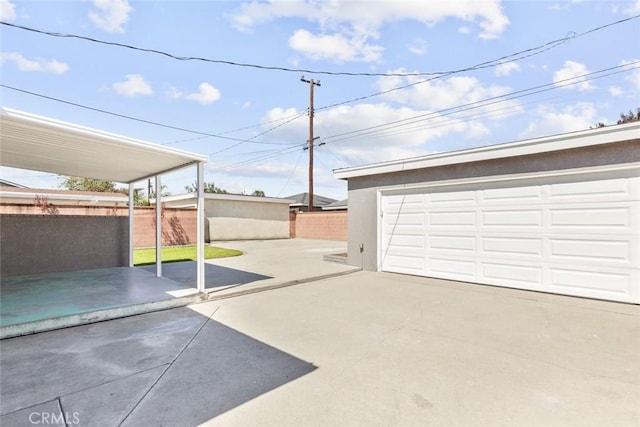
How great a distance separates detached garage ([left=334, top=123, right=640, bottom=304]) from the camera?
5293 millimetres

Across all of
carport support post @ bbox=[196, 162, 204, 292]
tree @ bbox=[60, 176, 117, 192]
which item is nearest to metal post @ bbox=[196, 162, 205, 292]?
carport support post @ bbox=[196, 162, 204, 292]

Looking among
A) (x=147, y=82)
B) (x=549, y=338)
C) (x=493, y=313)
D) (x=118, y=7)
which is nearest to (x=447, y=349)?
(x=549, y=338)

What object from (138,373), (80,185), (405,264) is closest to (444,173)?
(405,264)

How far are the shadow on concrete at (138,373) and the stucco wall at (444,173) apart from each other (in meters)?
5.35

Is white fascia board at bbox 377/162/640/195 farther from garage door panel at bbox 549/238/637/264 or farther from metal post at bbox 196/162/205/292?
metal post at bbox 196/162/205/292

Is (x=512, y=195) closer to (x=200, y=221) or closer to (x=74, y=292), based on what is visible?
(x=200, y=221)

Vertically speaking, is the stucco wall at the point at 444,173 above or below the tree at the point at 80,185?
below

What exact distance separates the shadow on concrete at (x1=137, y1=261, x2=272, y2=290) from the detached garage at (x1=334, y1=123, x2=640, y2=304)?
3440mm

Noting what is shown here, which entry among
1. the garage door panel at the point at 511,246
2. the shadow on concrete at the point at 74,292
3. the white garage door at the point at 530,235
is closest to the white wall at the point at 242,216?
the shadow on concrete at the point at 74,292

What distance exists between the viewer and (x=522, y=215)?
6.25m

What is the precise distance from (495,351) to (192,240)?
16.1 meters

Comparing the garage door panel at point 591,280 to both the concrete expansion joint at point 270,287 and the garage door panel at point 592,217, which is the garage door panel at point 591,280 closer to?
the garage door panel at point 592,217

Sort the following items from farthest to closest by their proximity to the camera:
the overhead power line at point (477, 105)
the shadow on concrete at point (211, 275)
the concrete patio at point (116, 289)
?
1. the overhead power line at point (477, 105)
2. the shadow on concrete at point (211, 275)
3. the concrete patio at point (116, 289)

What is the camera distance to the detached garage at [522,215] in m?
5.29
